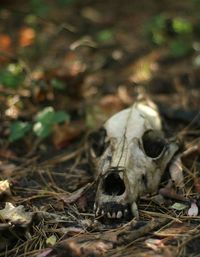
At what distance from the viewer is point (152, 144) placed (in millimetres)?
3082

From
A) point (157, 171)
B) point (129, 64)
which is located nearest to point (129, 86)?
point (129, 64)

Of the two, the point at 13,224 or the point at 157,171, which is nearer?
the point at 13,224

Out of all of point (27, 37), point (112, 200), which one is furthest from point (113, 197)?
point (27, 37)

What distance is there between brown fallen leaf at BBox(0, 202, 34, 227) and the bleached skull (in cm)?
39

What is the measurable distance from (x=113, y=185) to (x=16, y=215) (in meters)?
0.58

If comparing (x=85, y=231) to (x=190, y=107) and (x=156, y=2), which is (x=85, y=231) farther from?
(x=156, y=2)

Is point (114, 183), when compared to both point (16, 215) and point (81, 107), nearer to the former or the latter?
point (16, 215)

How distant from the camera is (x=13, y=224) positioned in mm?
2545

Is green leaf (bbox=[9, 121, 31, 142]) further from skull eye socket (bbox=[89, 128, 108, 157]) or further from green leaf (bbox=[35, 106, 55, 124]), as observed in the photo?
skull eye socket (bbox=[89, 128, 108, 157])

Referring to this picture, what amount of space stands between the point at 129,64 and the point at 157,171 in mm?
1984

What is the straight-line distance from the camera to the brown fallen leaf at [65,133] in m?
3.63

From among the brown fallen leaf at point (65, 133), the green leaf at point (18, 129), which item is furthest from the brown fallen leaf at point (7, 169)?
the brown fallen leaf at point (65, 133)

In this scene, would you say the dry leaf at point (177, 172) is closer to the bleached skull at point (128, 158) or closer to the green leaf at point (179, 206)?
the bleached skull at point (128, 158)

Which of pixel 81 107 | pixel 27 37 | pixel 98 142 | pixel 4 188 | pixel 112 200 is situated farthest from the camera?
pixel 27 37
